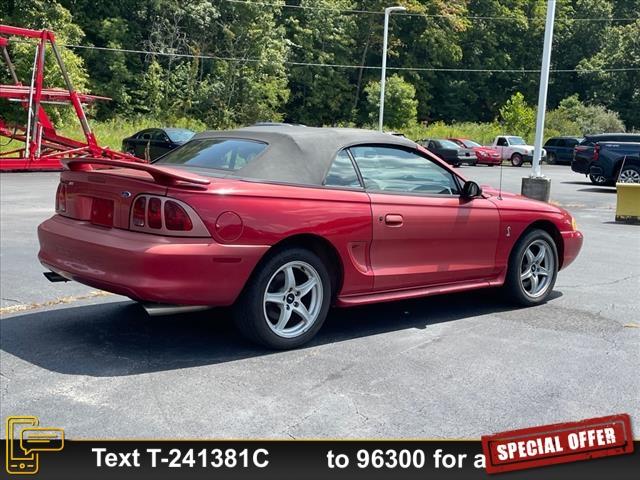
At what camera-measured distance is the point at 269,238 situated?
15.5 feet

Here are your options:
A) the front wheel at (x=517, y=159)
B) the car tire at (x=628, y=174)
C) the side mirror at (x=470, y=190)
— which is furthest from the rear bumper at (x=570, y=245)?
the front wheel at (x=517, y=159)

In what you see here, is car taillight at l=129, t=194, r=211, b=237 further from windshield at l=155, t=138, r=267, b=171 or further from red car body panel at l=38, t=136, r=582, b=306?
windshield at l=155, t=138, r=267, b=171

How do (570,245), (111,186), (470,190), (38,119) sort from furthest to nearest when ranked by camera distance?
(38,119) < (570,245) < (470,190) < (111,186)

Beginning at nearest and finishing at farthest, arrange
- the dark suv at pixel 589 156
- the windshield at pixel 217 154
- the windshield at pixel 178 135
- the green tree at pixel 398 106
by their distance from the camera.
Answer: the windshield at pixel 217 154
the dark suv at pixel 589 156
the windshield at pixel 178 135
the green tree at pixel 398 106

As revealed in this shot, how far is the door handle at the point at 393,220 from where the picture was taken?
535 cm

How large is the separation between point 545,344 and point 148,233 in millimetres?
2928

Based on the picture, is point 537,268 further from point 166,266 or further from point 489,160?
point 489,160

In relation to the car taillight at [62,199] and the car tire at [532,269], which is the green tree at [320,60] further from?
the car taillight at [62,199]

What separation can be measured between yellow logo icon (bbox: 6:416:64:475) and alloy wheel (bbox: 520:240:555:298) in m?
4.27

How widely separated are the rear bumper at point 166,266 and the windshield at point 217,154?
2.72 feet

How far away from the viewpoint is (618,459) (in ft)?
10.5

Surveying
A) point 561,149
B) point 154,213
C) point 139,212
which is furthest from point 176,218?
point 561,149

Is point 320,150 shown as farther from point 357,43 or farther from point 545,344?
point 357,43

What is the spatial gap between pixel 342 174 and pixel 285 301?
107 centimetres
